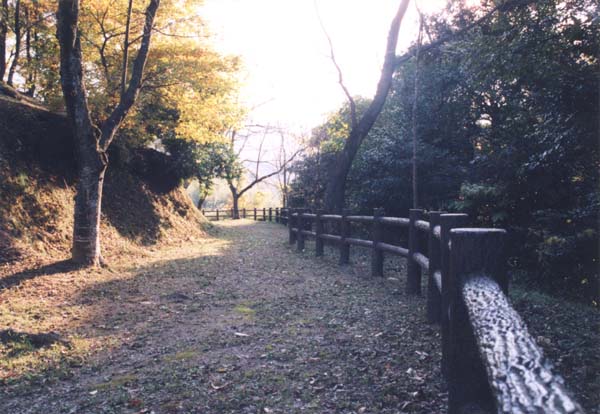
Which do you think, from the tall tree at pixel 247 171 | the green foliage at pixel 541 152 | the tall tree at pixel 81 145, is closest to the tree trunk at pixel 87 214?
the tall tree at pixel 81 145

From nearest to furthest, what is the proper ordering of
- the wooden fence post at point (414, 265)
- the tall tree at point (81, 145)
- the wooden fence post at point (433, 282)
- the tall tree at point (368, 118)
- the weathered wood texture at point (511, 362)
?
the weathered wood texture at point (511, 362) < the wooden fence post at point (433, 282) < the wooden fence post at point (414, 265) < the tall tree at point (81, 145) < the tall tree at point (368, 118)

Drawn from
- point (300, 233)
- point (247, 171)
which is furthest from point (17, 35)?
point (247, 171)

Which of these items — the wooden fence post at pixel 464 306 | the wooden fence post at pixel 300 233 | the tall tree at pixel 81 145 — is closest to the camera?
the wooden fence post at pixel 464 306

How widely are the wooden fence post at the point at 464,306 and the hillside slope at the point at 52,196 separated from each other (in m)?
7.66

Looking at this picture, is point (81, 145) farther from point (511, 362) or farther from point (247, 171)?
point (247, 171)

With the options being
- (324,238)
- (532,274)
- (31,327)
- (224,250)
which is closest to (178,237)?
(224,250)

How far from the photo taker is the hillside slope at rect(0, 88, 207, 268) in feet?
26.6

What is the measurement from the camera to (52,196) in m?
9.33

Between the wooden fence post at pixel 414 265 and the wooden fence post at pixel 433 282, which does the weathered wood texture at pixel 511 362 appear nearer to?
the wooden fence post at pixel 433 282

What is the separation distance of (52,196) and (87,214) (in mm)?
1721

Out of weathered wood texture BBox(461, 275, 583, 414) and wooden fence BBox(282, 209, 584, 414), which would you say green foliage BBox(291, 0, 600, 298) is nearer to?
wooden fence BBox(282, 209, 584, 414)

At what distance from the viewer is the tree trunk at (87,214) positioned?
26.8 ft

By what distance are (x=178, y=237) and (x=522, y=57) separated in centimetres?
1095

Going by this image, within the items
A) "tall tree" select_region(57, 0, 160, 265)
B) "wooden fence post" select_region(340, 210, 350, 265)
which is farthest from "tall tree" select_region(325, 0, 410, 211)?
"tall tree" select_region(57, 0, 160, 265)
